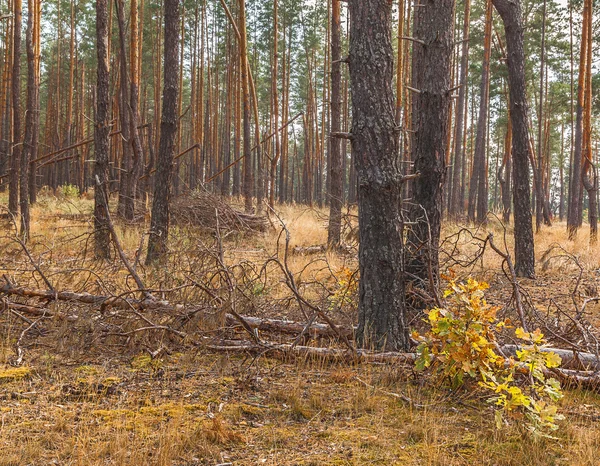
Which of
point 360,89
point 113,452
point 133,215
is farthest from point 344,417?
point 133,215

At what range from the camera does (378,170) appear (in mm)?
3740

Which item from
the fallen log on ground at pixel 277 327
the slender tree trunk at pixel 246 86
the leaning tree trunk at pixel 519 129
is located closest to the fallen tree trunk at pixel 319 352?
the fallen log on ground at pixel 277 327

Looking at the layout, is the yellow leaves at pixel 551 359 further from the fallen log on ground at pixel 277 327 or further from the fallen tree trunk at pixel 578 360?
the fallen tree trunk at pixel 578 360

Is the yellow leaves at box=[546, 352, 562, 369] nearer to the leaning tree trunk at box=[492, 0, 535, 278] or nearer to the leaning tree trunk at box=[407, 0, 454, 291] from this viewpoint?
the leaning tree trunk at box=[407, 0, 454, 291]

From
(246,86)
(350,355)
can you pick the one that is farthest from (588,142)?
(350,355)

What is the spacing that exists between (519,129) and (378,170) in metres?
4.93

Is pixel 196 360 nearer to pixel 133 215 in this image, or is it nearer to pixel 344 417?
pixel 344 417

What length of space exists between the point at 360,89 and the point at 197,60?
2532cm

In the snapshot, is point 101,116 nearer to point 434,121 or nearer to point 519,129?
point 434,121

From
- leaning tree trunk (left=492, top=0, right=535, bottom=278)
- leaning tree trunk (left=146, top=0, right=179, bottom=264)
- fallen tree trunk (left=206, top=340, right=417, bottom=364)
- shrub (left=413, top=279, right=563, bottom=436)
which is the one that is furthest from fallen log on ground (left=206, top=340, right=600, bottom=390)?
leaning tree trunk (left=492, top=0, right=535, bottom=278)

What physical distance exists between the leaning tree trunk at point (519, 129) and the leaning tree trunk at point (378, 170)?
4.63 meters

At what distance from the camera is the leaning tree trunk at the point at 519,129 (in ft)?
24.4

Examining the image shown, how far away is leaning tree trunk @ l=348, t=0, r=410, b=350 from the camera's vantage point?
374 cm

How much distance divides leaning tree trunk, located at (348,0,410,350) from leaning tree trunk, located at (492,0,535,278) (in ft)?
15.2
